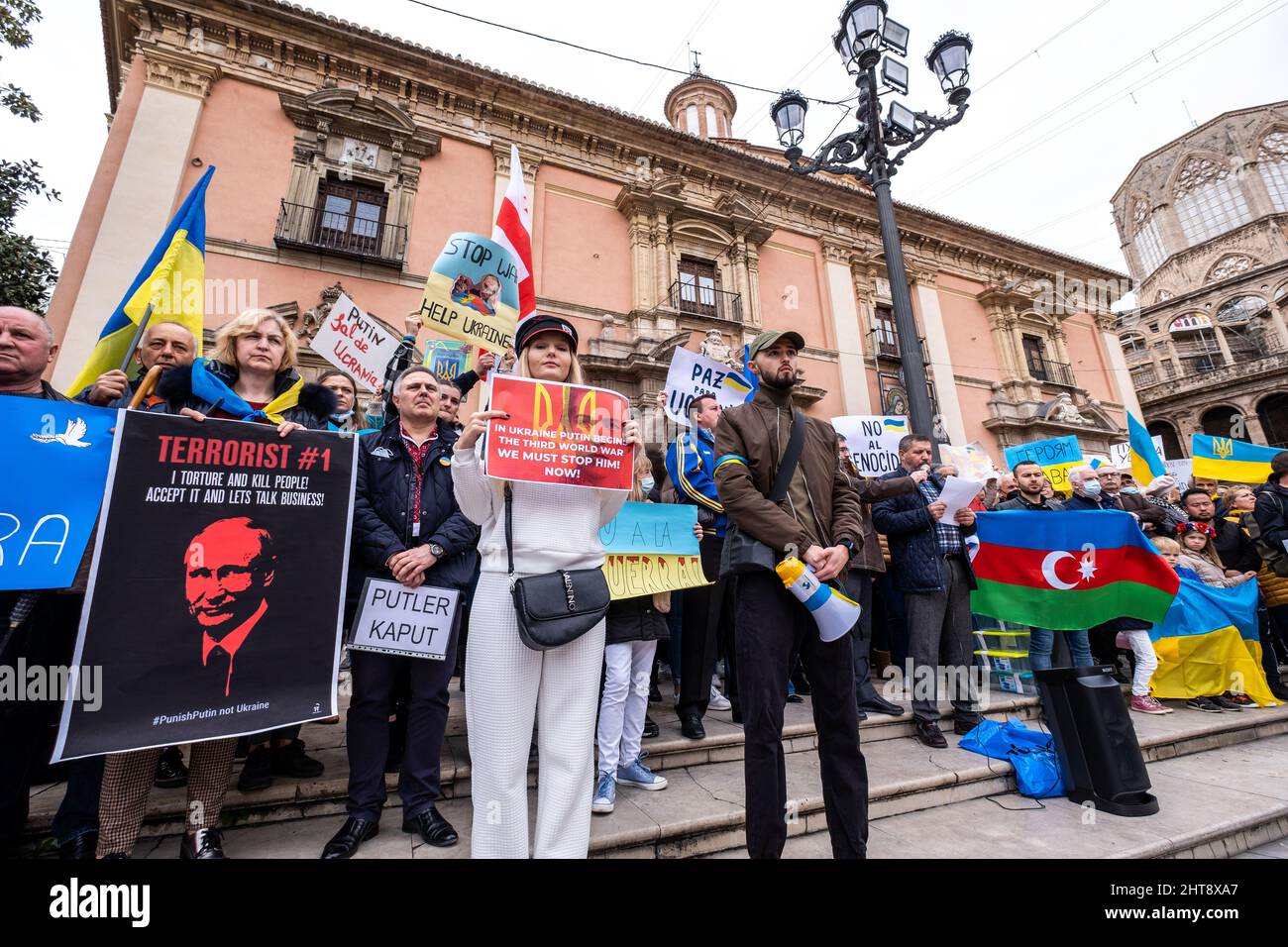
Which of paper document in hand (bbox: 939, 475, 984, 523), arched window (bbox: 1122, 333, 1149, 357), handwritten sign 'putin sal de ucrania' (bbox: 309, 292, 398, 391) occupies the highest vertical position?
arched window (bbox: 1122, 333, 1149, 357)

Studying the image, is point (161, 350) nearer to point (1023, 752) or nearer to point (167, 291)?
point (167, 291)

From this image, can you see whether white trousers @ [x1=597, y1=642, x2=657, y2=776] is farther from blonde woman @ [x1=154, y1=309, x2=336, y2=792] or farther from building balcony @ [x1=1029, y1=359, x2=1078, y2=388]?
building balcony @ [x1=1029, y1=359, x2=1078, y2=388]

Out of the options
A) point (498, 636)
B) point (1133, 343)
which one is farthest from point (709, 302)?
point (1133, 343)

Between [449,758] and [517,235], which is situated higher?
[517,235]

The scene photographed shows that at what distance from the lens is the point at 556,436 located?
193cm

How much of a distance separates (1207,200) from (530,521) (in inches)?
2360

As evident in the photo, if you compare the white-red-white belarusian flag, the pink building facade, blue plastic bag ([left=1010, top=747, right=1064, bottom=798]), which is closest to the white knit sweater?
the white-red-white belarusian flag

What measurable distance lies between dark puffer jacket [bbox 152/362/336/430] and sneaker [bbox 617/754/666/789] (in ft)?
8.09

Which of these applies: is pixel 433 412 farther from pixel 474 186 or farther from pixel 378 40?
pixel 378 40

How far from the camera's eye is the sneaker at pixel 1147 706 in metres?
4.70

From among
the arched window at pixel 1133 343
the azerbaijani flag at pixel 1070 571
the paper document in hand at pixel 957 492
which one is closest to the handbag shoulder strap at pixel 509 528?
the paper document in hand at pixel 957 492

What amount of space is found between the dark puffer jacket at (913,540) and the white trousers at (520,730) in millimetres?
2965

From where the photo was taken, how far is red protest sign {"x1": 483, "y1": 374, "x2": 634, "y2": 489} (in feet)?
6.04

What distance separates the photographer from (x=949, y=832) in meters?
2.75
